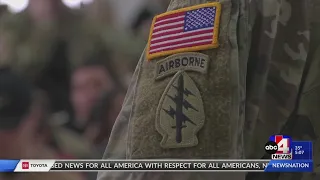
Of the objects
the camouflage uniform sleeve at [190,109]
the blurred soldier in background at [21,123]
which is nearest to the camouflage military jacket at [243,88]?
the camouflage uniform sleeve at [190,109]

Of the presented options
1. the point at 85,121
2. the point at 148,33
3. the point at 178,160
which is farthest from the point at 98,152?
the point at 148,33

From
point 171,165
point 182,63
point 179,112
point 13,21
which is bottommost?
point 171,165

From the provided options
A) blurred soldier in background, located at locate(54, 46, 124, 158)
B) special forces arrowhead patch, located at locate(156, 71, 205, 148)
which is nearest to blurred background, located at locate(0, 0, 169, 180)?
blurred soldier in background, located at locate(54, 46, 124, 158)

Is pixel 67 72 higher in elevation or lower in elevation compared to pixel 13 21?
lower

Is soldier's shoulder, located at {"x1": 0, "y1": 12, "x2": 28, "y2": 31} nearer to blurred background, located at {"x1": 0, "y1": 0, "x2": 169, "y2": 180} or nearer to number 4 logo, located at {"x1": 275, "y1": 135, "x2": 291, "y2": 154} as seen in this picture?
blurred background, located at {"x1": 0, "y1": 0, "x2": 169, "y2": 180}

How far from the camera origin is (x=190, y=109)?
972 millimetres

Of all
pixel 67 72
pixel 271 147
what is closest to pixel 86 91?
pixel 67 72

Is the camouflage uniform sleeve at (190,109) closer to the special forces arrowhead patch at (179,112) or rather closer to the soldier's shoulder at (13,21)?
the special forces arrowhead patch at (179,112)

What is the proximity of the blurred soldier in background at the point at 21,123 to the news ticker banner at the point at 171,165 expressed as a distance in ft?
0.07

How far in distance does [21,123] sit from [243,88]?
52 cm

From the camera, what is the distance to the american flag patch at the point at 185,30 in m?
0.97

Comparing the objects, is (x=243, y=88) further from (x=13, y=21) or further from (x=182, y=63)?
(x=13, y=21)

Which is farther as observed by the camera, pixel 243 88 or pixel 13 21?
pixel 13 21

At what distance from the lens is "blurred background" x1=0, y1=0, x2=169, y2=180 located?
1.05 metres
